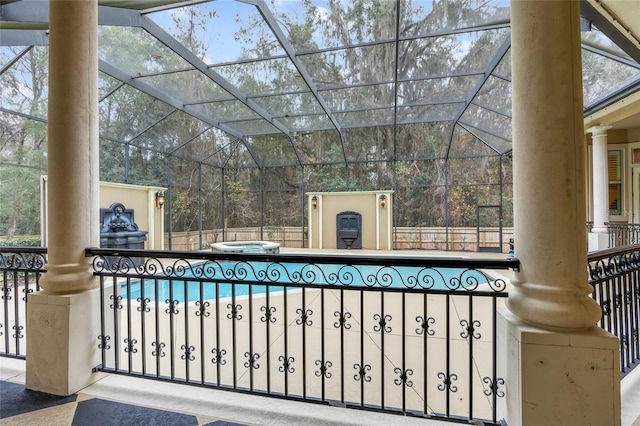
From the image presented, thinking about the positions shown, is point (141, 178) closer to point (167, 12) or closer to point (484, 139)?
point (167, 12)

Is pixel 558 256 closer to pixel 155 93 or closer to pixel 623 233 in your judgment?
pixel 623 233

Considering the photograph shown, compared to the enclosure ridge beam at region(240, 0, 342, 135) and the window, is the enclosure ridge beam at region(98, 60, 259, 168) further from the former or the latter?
the window

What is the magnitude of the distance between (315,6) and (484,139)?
7.88 metres

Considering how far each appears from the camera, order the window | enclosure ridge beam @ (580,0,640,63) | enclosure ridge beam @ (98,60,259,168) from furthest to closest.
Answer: the window
enclosure ridge beam @ (98,60,259,168)
enclosure ridge beam @ (580,0,640,63)

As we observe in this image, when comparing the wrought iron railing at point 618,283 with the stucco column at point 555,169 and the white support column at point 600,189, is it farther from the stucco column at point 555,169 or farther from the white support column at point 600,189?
the white support column at point 600,189

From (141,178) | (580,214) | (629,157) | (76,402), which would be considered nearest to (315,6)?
(580,214)

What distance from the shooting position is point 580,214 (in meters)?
1.49

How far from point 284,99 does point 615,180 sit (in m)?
9.55

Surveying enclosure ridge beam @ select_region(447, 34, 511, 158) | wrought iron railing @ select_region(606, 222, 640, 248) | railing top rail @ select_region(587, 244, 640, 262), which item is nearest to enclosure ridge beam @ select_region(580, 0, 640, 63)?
enclosure ridge beam @ select_region(447, 34, 511, 158)

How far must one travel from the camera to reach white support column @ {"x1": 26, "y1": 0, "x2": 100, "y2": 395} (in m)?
2.12

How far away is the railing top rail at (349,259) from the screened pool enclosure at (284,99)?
3754mm

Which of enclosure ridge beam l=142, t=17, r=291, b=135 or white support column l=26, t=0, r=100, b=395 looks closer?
white support column l=26, t=0, r=100, b=395

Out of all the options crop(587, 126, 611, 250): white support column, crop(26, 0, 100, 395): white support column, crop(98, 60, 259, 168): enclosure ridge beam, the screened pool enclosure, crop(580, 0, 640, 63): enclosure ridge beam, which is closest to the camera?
crop(26, 0, 100, 395): white support column

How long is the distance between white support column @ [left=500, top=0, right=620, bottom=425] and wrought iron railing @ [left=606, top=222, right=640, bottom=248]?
736 cm
